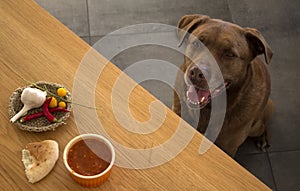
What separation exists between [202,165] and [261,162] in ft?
2.90

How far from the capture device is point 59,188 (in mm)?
1168

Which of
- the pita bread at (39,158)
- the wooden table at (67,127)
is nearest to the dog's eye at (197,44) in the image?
the wooden table at (67,127)

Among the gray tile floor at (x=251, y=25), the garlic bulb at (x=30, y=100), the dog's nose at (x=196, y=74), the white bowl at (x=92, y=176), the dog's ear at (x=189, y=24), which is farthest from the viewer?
the gray tile floor at (x=251, y=25)

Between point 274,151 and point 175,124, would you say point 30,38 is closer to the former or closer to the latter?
point 175,124

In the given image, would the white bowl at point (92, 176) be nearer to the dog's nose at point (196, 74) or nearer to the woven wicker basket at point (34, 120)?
the woven wicker basket at point (34, 120)

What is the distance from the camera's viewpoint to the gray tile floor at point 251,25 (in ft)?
6.75

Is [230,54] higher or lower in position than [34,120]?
lower

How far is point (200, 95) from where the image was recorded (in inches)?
65.9

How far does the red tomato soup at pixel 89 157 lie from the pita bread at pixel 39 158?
0.06 metres

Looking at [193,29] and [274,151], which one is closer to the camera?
[193,29]

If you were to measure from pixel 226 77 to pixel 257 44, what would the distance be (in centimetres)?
17

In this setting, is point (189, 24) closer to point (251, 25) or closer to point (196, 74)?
point (196, 74)

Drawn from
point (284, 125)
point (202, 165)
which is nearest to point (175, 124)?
point (202, 165)

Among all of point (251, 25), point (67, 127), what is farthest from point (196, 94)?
point (251, 25)
